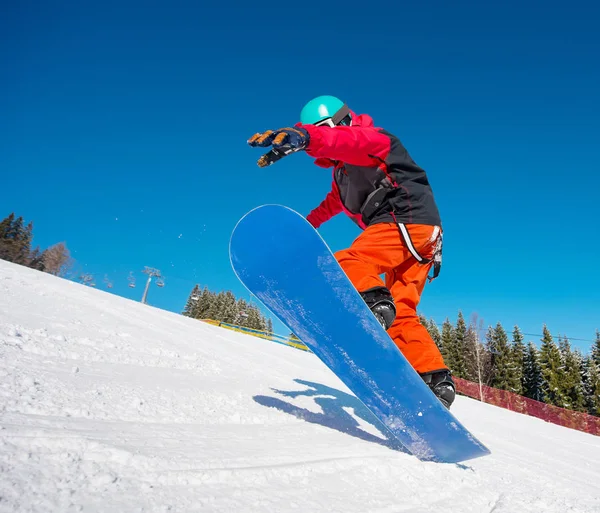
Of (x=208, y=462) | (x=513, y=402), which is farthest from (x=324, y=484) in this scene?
(x=513, y=402)

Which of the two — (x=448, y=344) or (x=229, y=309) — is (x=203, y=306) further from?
(x=448, y=344)

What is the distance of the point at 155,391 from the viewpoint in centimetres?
161

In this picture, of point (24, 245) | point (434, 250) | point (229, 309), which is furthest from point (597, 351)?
point (24, 245)

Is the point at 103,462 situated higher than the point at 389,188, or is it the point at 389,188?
the point at 389,188

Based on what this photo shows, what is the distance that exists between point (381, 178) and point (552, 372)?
3441 centimetres

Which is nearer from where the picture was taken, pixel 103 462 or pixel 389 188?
pixel 103 462

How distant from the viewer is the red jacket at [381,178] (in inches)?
72.6

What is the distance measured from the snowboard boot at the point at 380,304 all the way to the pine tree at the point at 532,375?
36.5 metres

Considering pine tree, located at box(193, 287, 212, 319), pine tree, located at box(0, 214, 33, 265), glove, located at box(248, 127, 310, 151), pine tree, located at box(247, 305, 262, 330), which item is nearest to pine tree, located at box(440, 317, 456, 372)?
pine tree, located at box(247, 305, 262, 330)

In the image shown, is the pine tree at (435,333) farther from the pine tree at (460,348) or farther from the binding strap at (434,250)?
the binding strap at (434,250)

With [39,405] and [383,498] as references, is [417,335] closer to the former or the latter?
[383,498]

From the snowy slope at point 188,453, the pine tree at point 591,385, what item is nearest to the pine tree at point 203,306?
the pine tree at point 591,385

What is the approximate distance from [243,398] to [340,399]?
4.36 feet

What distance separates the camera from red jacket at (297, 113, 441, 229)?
6.05 feet
